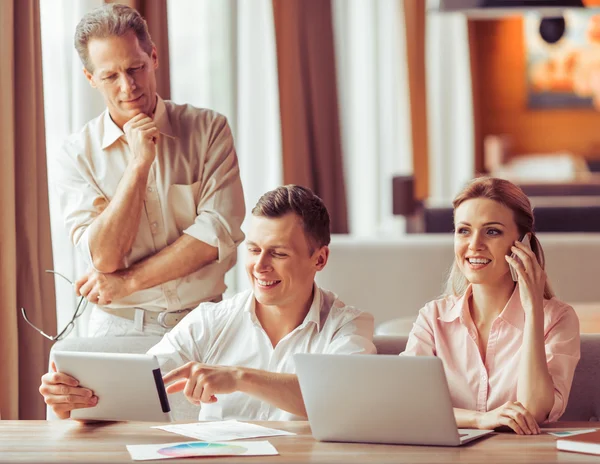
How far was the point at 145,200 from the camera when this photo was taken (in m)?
3.08

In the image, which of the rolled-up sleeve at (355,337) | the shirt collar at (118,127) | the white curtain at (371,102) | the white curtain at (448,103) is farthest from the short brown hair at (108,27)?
the white curtain at (448,103)

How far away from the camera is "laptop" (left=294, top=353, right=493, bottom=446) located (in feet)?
6.48

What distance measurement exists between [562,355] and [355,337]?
0.49 meters

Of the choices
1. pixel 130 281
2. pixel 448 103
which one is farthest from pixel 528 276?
pixel 448 103

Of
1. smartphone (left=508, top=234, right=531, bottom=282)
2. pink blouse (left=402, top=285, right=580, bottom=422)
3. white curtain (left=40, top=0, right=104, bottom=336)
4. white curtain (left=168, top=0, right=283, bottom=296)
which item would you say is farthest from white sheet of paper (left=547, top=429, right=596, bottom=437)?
white curtain (left=168, top=0, right=283, bottom=296)

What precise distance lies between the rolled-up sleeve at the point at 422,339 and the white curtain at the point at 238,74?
2249 mm

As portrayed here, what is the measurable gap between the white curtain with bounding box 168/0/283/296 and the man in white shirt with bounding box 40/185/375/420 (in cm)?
205

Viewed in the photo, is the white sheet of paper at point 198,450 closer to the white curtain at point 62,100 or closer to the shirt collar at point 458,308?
the shirt collar at point 458,308

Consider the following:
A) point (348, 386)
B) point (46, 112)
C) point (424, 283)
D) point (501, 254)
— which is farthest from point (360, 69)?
point (348, 386)

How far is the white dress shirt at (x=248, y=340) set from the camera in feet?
8.36

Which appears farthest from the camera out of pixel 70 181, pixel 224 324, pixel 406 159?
pixel 406 159

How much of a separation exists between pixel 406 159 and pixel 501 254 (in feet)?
22.4

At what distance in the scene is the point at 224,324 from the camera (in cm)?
264

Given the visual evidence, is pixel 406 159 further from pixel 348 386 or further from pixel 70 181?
pixel 348 386
